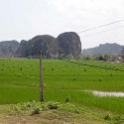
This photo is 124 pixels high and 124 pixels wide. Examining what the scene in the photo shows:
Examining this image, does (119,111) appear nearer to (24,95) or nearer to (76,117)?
(76,117)

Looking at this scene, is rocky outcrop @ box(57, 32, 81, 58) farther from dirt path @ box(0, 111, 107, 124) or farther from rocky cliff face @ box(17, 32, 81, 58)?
dirt path @ box(0, 111, 107, 124)

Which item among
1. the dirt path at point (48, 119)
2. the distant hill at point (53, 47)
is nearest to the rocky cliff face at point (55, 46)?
the distant hill at point (53, 47)

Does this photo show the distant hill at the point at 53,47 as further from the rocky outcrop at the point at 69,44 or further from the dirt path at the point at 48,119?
the dirt path at the point at 48,119

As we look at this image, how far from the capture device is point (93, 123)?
23.4ft

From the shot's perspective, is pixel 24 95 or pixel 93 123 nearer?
pixel 93 123

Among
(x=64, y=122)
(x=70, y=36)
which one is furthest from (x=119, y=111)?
(x=70, y=36)

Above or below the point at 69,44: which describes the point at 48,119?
below

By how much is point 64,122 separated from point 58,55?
11437 cm

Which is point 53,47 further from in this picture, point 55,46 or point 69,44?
point 69,44

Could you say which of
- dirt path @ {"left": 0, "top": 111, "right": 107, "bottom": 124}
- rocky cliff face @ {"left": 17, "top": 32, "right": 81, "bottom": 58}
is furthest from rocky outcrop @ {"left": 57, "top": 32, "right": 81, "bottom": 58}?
dirt path @ {"left": 0, "top": 111, "right": 107, "bottom": 124}

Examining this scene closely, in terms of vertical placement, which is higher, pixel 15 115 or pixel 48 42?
pixel 48 42

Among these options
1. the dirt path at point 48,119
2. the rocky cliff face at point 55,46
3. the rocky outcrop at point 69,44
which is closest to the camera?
the dirt path at point 48,119

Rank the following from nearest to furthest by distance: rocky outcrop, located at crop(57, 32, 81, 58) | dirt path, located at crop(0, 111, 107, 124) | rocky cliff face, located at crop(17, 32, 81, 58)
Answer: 1. dirt path, located at crop(0, 111, 107, 124)
2. rocky cliff face, located at crop(17, 32, 81, 58)
3. rocky outcrop, located at crop(57, 32, 81, 58)

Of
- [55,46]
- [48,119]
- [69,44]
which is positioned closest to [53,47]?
[55,46]
